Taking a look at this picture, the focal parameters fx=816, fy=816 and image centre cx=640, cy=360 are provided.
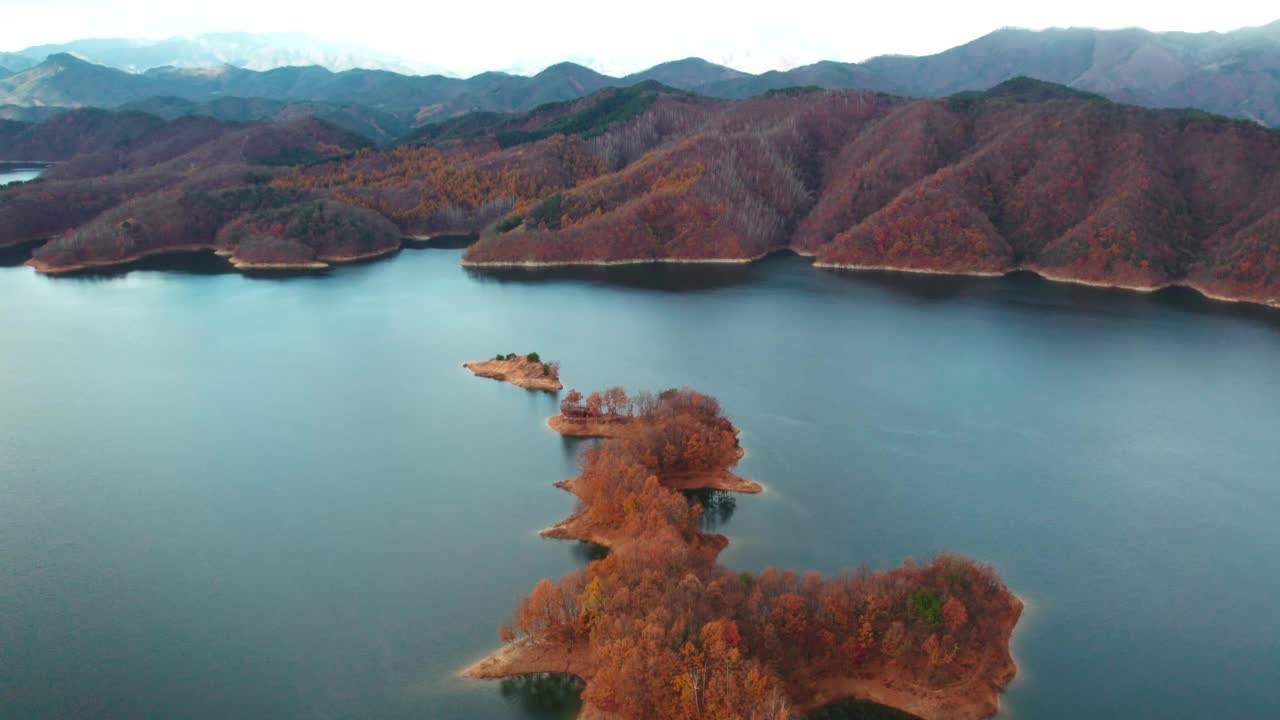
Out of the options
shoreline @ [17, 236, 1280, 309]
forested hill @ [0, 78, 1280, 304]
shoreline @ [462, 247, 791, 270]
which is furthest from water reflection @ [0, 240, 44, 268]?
shoreline @ [462, 247, 791, 270]

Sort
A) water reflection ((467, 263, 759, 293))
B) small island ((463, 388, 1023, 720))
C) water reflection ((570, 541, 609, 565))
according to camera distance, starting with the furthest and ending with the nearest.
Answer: water reflection ((467, 263, 759, 293))
water reflection ((570, 541, 609, 565))
small island ((463, 388, 1023, 720))

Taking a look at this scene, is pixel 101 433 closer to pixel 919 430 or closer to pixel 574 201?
pixel 919 430

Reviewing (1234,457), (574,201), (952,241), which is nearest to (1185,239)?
(952,241)

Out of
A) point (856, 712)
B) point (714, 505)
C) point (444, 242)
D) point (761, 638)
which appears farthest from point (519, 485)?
point (444, 242)

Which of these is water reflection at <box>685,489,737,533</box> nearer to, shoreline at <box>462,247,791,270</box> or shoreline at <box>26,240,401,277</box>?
shoreline at <box>462,247,791,270</box>

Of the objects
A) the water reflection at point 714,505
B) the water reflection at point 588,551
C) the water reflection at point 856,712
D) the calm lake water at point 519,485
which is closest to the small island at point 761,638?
the water reflection at point 856,712

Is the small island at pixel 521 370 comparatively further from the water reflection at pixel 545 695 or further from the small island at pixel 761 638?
the water reflection at pixel 545 695
